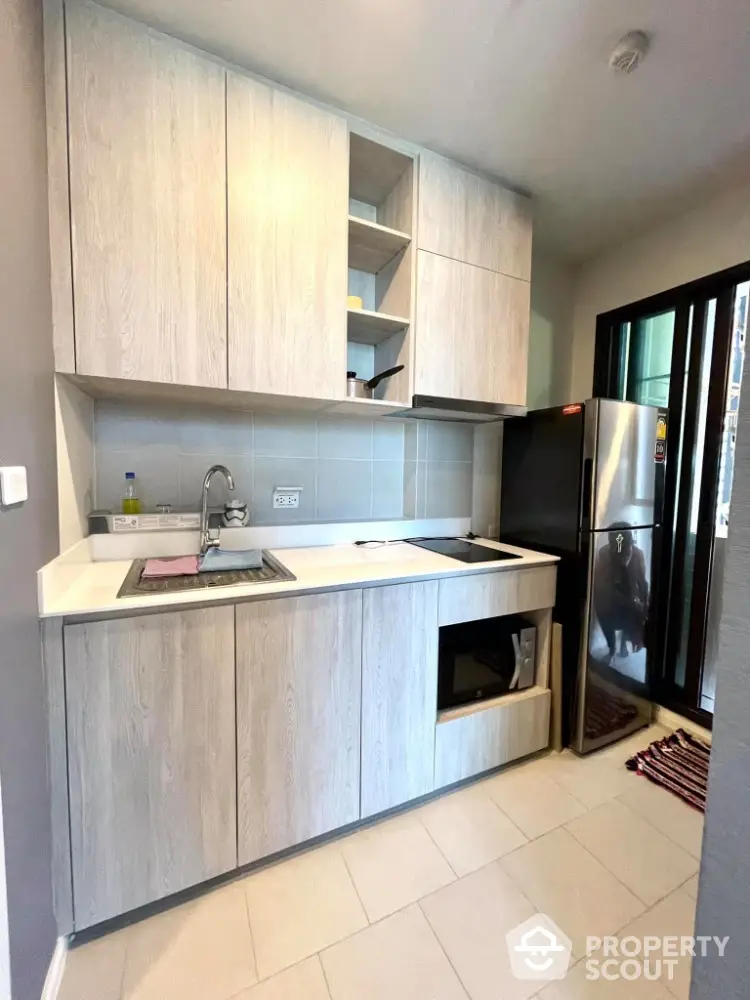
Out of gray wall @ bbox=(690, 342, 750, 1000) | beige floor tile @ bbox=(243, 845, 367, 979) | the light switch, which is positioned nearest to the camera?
gray wall @ bbox=(690, 342, 750, 1000)

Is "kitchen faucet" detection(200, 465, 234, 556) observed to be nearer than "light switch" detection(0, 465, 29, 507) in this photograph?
No

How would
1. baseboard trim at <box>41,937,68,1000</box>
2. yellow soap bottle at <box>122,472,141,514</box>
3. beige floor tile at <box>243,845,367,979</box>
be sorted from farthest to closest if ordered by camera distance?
1. yellow soap bottle at <box>122,472,141,514</box>
2. beige floor tile at <box>243,845,367,979</box>
3. baseboard trim at <box>41,937,68,1000</box>

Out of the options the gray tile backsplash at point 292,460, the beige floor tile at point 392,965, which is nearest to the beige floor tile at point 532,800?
the beige floor tile at point 392,965

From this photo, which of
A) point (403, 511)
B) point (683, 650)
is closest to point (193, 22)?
point (403, 511)

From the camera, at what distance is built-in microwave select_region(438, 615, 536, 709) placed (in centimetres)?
164

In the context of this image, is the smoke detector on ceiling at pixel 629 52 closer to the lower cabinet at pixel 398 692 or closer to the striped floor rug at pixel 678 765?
the lower cabinet at pixel 398 692

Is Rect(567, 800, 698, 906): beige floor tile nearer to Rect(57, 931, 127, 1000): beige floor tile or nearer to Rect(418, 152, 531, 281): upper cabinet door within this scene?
Rect(57, 931, 127, 1000): beige floor tile

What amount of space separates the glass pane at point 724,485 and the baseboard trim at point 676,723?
0.11 metres

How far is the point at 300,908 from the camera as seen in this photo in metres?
1.17

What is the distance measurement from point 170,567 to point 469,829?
1420 millimetres

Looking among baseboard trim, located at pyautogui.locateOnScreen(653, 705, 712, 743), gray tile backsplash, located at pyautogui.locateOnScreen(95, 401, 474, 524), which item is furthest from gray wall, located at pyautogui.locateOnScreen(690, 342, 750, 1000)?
baseboard trim, located at pyautogui.locateOnScreen(653, 705, 712, 743)

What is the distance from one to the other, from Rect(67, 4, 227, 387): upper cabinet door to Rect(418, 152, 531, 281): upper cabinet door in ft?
2.59

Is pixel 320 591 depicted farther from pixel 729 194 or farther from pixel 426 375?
pixel 729 194

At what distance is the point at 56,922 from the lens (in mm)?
1023
